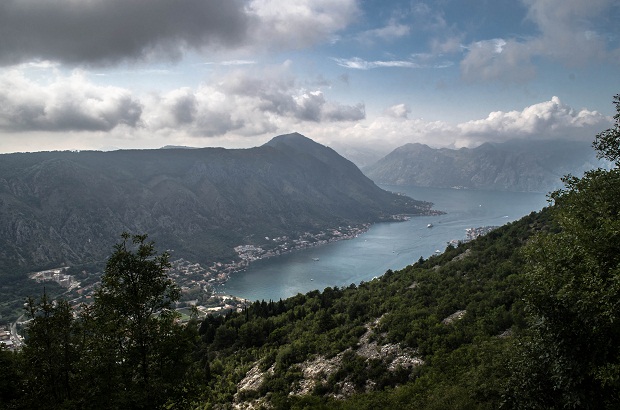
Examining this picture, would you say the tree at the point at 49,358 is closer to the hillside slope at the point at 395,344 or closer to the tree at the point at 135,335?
the tree at the point at 135,335

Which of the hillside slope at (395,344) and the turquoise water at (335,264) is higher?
the hillside slope at (395,344)

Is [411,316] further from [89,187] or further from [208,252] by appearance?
[89,187]

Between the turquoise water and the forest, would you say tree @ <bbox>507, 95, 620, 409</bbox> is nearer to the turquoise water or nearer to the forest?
the forest

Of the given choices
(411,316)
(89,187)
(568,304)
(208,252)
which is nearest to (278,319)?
(411,316)

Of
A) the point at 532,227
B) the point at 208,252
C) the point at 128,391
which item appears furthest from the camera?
the point at 208,252

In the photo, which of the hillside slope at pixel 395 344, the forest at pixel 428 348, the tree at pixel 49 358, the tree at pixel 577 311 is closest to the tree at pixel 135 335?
the forest at pixel 428 348

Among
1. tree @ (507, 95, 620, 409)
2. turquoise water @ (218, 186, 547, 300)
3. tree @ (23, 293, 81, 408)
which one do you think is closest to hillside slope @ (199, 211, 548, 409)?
tree @ (507, 95, 620, 409)
